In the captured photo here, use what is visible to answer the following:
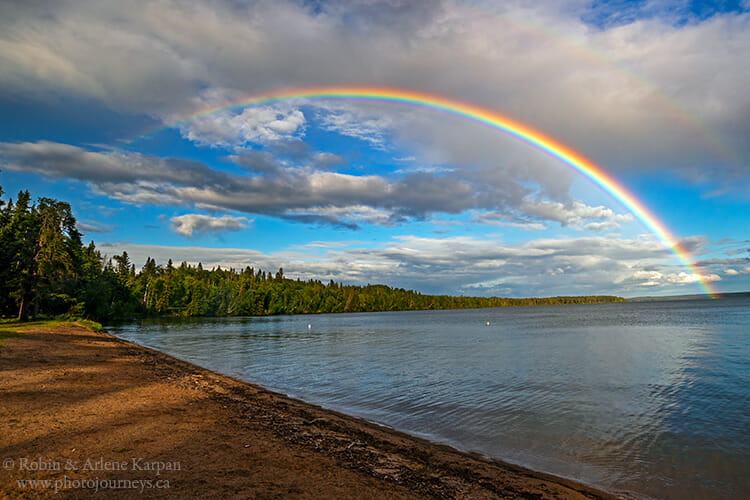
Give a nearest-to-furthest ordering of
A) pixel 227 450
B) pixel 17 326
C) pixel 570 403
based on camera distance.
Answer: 1. pixel 227 450
2. pixel 570 403
3. pixel 17 326

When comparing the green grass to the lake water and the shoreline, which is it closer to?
the lake water

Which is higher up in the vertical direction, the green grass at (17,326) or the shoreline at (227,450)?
the shoreline at (227,450)

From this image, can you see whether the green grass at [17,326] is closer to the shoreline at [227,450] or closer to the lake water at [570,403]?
the lake water at [570,403]

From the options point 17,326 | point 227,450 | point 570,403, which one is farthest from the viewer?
point 17,326

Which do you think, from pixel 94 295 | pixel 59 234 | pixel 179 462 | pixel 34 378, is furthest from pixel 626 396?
pixel 94 295


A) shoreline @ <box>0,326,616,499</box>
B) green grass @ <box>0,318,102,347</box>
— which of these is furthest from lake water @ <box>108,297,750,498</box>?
green grass @ <box>0,318,102,347</box>

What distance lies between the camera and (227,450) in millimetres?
10375

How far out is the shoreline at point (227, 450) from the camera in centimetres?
829

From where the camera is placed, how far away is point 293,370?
30391 mm

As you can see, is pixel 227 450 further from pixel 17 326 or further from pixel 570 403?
pixel 17 326

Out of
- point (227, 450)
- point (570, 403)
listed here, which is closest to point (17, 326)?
point (227, 450)

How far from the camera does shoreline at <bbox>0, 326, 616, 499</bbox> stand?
27.2ft

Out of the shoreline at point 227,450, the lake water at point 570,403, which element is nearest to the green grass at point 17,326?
the lake water at point 570,403

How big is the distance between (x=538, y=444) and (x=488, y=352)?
1169 inches
